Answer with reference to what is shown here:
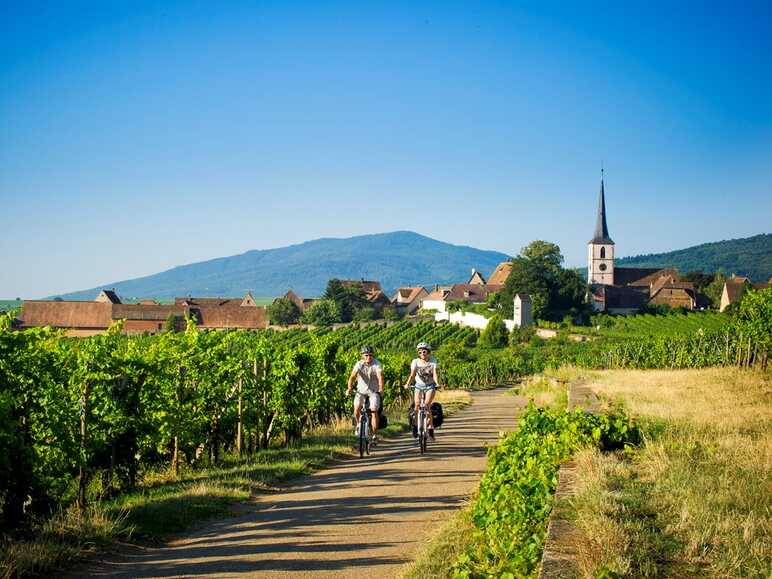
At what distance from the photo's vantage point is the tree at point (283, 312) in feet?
411

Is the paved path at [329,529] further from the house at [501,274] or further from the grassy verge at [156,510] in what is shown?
the house at [501,274]

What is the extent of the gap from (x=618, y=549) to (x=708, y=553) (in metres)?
0.58

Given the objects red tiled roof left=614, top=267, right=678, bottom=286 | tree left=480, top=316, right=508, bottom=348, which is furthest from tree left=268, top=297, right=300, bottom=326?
red tiled roof left=614, top=267, right=678, bottom=286

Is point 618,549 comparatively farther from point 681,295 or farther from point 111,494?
point 681,295

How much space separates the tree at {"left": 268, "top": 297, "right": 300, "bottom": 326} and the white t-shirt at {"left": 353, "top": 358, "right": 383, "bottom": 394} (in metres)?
113

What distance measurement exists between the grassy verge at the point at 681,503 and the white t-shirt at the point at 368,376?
475 centimetres

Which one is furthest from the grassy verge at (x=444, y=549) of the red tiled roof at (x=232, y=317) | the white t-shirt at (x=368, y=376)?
the red tiled roof at (x=232, y=317)

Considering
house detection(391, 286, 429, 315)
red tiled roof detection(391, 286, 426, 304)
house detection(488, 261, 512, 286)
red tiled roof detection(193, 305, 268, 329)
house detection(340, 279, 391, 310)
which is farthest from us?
red tiled roof detection(391, 286, 426, 304)

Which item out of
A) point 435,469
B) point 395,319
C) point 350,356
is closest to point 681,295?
point 395,319

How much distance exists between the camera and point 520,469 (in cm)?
727

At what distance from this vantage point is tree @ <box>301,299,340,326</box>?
12088cm

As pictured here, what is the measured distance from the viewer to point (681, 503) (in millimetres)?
5789

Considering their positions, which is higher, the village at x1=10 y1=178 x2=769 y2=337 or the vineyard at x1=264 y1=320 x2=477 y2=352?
the village at x1=10 y1=178 x2=769 y2=337

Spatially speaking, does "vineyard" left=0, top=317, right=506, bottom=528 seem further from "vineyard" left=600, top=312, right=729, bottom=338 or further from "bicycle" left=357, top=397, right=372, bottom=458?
"vineyard" left=600, top=312, right=729, bottom=338
